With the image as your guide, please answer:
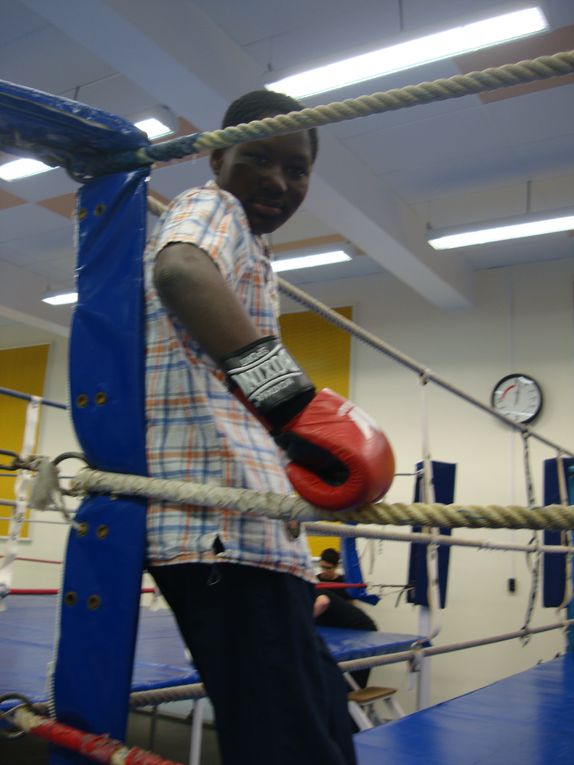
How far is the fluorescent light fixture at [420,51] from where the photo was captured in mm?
3072

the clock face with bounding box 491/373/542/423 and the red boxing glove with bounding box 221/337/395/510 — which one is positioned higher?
the clock face with bounding box 491/373/542/423

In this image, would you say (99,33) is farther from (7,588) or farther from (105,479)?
(105,479)

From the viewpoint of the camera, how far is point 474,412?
5.88 meters

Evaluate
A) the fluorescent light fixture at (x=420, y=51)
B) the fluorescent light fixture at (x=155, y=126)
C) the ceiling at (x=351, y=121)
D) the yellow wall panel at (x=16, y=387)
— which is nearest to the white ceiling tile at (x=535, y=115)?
the ceiling at (x=351, y=121)

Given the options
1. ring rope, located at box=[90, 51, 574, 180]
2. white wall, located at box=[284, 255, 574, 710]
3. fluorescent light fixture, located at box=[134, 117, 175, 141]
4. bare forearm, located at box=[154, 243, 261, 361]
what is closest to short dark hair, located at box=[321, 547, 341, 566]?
white wall, located at box=[284, 255, 574, 710]

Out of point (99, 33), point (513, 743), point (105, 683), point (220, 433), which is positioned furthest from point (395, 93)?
point (99, 33)

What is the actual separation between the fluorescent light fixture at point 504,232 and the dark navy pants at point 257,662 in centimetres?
462

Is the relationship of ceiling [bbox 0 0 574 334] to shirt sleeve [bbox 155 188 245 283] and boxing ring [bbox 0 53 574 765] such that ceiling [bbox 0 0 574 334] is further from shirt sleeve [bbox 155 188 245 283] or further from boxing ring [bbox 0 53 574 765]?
shirt sleeve [bbox 155 188 245 283]

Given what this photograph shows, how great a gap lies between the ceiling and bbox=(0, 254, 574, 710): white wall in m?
0.29

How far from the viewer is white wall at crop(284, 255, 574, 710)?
5.40 m

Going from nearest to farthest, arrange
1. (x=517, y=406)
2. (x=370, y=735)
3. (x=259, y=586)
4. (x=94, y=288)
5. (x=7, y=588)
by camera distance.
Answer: (x=259, y=586) < (x=94, y=288) < (x=370, y=735) < (x=7, y=588) < (x=517, y=406)

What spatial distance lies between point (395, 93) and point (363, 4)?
3.19 meters

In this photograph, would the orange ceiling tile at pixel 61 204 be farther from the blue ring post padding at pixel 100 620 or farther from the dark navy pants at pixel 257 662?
the dark navy pants at pixel 257 662

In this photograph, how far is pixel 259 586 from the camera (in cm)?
71
